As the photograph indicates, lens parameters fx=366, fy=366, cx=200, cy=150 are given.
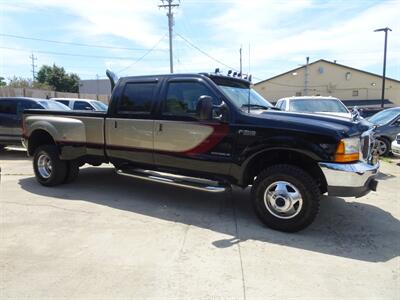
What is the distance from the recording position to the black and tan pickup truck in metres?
4.32

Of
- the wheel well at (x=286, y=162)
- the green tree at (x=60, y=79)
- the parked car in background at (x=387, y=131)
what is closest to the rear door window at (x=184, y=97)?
the wheel well at (x=286, y=162)

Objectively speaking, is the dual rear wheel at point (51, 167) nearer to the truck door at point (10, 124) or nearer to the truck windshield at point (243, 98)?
the truck windshield at point (243, 98)

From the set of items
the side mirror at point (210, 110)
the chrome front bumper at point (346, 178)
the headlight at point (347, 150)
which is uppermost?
the side mirror at point (210, 110)

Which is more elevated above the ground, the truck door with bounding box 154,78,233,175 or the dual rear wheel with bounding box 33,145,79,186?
the truck door with bounding box 154,78,233,175

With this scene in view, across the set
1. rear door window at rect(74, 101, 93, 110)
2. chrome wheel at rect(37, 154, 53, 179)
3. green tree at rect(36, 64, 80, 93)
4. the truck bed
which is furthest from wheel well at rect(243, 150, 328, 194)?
green tree at rect(36, 64, 80, 93)

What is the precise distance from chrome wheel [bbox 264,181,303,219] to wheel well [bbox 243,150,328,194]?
15.4 inches

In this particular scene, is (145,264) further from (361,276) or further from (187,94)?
(187,94)

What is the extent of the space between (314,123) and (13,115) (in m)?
9.38

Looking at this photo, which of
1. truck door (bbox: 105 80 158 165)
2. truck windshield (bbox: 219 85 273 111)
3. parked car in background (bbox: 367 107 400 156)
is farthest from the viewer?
parked car in background (bbox: 367 107 400 156)

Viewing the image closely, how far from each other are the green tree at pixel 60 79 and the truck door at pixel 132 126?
223 ft

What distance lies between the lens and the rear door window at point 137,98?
568 centimetres

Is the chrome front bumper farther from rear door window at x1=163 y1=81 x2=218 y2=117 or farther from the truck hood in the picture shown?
rear door window at x1=163 y1=81 x2=218 y2=117

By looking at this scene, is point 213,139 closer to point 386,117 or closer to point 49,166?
point 49,166

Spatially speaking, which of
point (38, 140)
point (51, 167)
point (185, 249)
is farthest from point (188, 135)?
point (38, 140)
